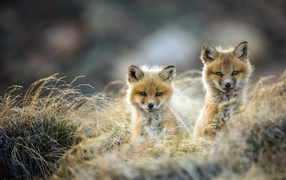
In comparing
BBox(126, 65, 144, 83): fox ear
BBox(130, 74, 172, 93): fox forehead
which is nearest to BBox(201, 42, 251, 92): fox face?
BBox(130, 74, 172, 93): fox forehead

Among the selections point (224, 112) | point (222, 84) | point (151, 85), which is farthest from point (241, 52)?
point (151, 85)

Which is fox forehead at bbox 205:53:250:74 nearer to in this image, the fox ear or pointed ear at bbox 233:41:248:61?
pointed ear at bbox 233:41:248:61

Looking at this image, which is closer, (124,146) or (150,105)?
(124,146)

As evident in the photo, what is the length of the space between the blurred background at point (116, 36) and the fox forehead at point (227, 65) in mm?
10945

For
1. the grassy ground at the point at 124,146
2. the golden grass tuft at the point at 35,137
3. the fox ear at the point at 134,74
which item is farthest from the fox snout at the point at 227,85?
the golden grass tuft at the point at 35,137

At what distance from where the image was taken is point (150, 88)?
7.24m

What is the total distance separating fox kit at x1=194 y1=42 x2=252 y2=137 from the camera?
6.61 meters

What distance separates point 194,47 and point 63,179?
14.1 meters

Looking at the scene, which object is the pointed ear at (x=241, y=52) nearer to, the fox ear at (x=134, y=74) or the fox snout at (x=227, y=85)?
the fox snout at (x=227, y=85)

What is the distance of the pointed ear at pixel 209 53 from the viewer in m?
6.85

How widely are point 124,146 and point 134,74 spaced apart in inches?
46.8

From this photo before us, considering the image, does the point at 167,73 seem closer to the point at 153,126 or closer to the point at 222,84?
the point at 153,126

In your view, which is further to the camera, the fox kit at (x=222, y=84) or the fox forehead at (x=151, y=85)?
the fox forehead at (x=151, y=85)

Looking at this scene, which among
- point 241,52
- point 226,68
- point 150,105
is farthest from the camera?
point 150,105
